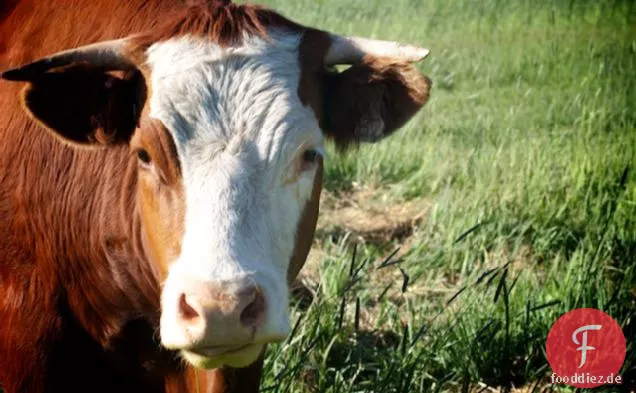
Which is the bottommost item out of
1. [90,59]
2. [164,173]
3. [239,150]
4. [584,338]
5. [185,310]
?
[584,338]

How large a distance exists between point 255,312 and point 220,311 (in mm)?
128

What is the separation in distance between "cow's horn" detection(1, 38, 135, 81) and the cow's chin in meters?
0.96

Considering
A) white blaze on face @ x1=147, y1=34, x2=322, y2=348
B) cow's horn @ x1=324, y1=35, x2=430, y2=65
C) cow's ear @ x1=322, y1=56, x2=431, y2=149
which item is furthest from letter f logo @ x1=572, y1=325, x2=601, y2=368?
white blaze on face @ x1=147, y1=34, x2=322, y2=348

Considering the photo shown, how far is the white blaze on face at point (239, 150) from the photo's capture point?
2797 millimetres

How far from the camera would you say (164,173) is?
3057mm

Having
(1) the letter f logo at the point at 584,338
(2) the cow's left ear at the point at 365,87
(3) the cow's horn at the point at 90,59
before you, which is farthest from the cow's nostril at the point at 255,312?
(1) the letter f logo at the point at 584,338

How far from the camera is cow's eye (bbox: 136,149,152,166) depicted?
3.15 m

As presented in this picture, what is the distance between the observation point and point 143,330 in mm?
3604

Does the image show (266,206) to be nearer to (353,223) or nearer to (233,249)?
(233,249)

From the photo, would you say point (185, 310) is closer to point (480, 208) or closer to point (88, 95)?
point (88, 95)

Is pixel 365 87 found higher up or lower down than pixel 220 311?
higher up

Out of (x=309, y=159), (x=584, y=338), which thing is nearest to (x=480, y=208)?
(x=584, y=338)

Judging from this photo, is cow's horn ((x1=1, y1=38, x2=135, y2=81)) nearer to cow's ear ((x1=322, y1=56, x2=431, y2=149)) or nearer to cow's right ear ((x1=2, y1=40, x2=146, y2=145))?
cow's right ear ((x1=2, y1=40, x2=146, y2=145))

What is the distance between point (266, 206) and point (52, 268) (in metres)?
1.05
